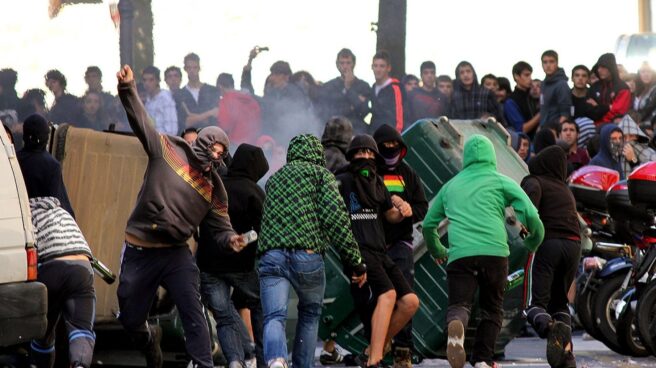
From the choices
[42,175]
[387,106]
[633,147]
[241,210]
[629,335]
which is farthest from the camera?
[387,106]

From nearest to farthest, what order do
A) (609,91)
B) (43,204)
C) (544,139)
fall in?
(43,204)
(544,139)
(609,91)

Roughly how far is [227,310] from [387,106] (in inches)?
287

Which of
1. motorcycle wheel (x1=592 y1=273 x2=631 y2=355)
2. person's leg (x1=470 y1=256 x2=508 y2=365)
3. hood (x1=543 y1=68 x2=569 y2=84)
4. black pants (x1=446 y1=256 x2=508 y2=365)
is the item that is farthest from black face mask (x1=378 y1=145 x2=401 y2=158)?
hood (x1=543 y1=68 x2=569 y2=84)

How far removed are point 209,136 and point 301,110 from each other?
8744 millimetres

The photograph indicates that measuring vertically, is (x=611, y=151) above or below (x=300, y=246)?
below

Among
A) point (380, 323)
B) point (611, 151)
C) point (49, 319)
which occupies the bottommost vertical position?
point (380, 323)

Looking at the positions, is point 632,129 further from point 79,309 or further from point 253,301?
point 79,309

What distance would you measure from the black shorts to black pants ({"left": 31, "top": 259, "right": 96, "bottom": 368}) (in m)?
2.63

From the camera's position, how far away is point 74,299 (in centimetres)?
1166

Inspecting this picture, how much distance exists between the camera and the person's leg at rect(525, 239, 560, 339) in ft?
46.6

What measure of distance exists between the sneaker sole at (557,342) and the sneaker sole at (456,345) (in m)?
1.02

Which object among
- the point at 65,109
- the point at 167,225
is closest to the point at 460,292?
the point at 167,225

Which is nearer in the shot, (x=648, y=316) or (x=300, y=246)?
(x=300, y=246)

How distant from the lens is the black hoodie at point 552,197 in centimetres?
1438
